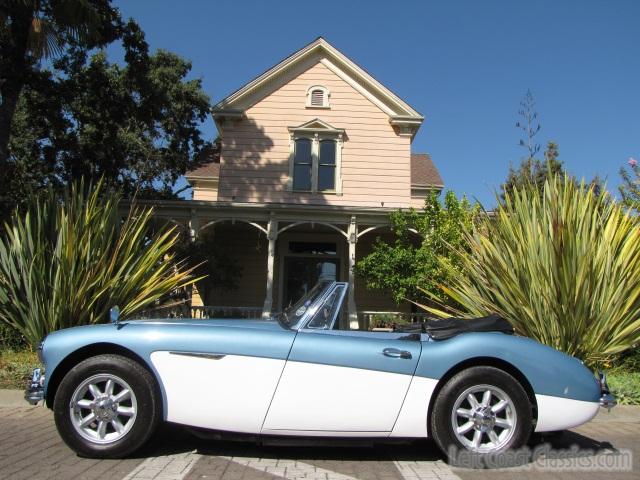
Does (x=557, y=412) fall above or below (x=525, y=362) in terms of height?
below

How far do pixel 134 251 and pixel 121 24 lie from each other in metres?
7.89

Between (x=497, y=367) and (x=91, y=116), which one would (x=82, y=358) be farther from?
(x=91, y=116)

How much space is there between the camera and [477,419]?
3836mm

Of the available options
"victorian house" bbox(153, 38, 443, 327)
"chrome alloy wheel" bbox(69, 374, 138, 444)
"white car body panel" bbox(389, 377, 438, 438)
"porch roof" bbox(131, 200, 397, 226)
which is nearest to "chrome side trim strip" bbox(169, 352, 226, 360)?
"chrome alloy wheel" bbox(69, 374, 138, 444)

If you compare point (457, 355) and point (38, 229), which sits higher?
point (38, 229)

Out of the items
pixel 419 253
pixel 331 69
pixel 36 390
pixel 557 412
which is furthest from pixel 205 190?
pixel 557 412

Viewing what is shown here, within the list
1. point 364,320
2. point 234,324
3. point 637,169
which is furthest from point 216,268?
point 637,169

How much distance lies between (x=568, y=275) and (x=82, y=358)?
5.04 metres

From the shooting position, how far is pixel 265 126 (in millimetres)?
14867

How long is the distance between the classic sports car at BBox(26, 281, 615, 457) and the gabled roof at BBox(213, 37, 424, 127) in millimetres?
11585

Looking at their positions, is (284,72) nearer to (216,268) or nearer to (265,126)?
(265,126)

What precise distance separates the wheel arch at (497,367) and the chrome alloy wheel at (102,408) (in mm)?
2158

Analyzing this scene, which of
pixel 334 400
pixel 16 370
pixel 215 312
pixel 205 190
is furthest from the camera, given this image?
pixel 205 190

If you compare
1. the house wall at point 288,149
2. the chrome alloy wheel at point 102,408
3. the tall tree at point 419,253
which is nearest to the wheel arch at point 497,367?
the chrome alloy wheel at point 102,408
